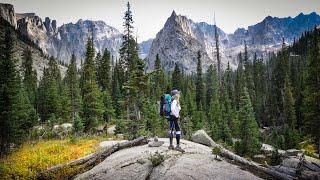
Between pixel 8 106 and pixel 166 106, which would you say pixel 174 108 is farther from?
pixel 8 106

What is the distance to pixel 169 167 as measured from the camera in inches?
492

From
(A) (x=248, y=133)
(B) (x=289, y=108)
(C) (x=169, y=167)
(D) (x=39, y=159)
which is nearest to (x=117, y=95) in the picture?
(A) (x=248, y=133)

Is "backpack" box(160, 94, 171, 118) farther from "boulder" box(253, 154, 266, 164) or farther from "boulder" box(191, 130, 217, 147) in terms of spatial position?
"boulder" box(253, 154, 266, 164)

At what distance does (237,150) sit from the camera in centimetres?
3597

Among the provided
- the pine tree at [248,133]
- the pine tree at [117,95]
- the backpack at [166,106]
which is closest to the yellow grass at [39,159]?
the backpack at [166,106]

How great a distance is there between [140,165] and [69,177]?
152 inches

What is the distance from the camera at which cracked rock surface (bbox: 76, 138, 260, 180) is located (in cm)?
1182

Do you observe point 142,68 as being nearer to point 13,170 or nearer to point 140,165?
point 13,170

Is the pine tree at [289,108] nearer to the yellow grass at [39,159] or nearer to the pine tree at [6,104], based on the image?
the yellow grass at [39,159]

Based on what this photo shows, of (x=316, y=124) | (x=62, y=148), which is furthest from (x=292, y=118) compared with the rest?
(x=62, y=148)

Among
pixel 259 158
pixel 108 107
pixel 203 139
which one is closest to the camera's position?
pixel 203 139

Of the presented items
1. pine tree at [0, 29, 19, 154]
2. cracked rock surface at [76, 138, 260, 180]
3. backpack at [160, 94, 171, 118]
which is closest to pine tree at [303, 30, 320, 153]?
cracked rock surface at [76, 138, 260, 180]

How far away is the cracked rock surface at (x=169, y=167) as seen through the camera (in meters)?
11.8

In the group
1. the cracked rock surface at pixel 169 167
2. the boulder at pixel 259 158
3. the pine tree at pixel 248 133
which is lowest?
the boulder at pixel 259 158
